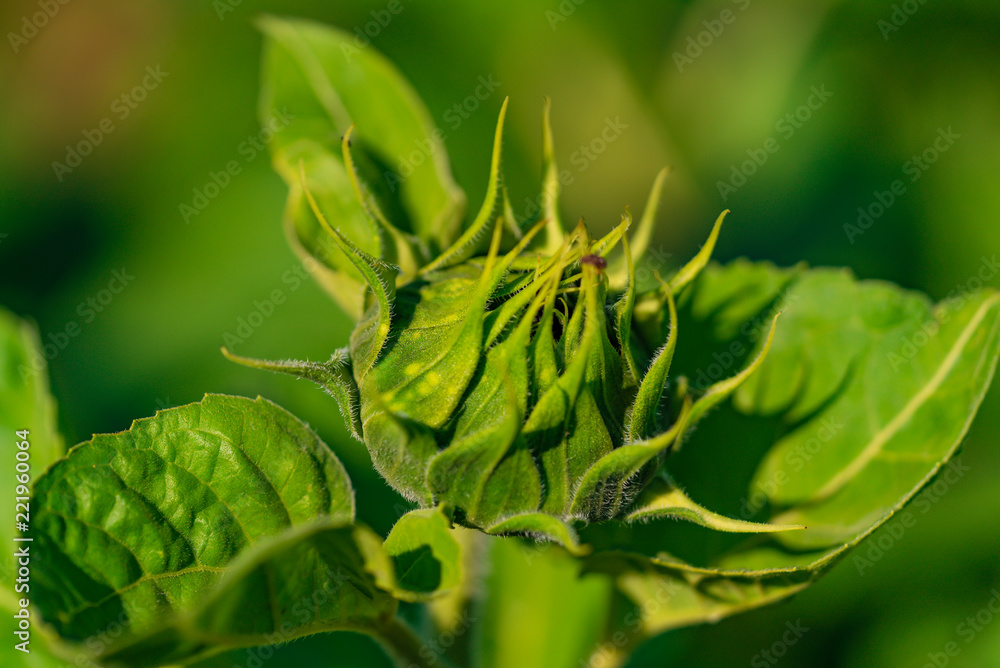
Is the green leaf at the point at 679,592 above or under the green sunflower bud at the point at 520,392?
under

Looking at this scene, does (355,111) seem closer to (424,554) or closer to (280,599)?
(424,554)

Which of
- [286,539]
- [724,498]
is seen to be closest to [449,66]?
[724,498]

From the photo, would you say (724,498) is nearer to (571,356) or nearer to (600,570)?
(600,570)

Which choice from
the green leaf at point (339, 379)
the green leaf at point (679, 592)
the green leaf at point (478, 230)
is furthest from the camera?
the green leaf at point (679, 592)

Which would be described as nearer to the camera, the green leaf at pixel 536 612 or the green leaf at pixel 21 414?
the green leaf at pixel 21 414

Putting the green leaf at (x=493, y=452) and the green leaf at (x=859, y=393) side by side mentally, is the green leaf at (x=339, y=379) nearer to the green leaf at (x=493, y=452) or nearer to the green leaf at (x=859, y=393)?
the green leaf at (x=493, y=452)

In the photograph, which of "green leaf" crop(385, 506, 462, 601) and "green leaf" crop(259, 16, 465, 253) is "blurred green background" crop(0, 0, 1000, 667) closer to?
"green leaf" crop(259, 16, 465, 253)

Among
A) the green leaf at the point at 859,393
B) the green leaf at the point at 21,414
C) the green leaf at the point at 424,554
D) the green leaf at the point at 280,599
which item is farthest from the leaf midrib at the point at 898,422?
the green leaf at the point at 21,414
